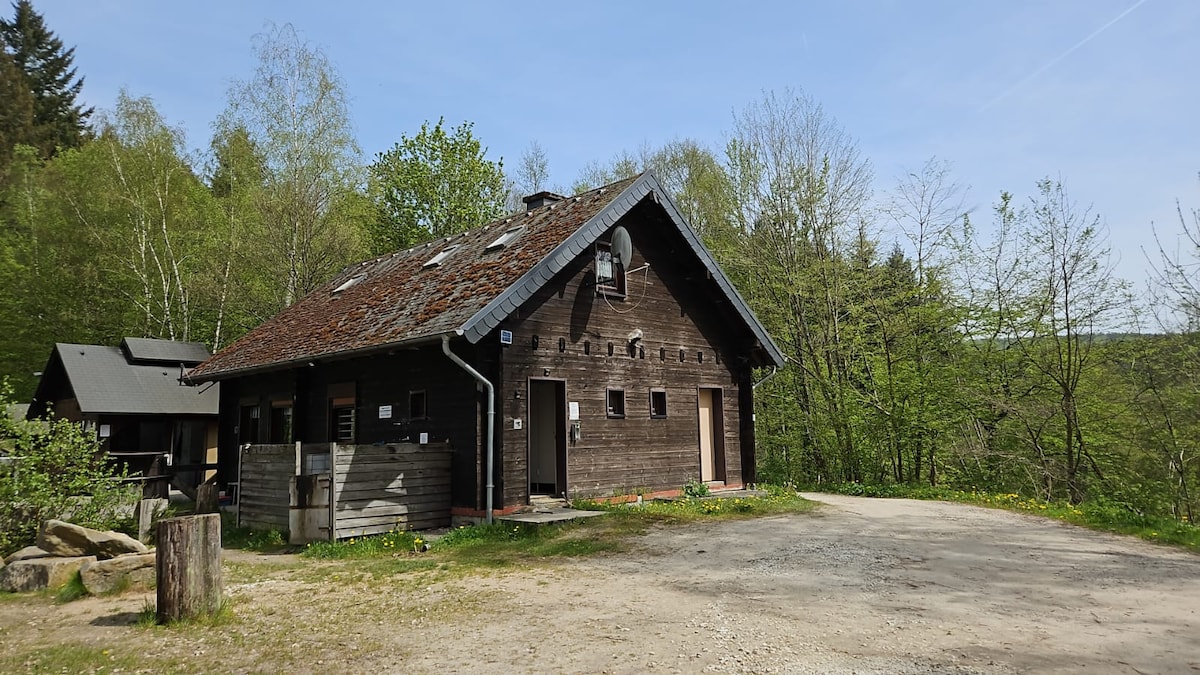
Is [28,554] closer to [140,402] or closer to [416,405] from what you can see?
[416,405]

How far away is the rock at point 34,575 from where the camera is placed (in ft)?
27.4

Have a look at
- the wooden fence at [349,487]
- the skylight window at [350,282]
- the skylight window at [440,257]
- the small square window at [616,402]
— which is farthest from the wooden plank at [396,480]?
the skylight window at [350,282]

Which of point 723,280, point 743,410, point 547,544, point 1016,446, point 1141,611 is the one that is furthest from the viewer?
point 1016,446

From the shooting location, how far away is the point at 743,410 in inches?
671

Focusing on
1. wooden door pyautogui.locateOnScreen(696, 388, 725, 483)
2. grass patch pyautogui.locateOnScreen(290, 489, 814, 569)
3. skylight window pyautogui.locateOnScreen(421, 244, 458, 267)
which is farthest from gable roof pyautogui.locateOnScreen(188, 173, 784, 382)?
grass patch pyautogui.locateOnScreen(290, 489, 814, 569)

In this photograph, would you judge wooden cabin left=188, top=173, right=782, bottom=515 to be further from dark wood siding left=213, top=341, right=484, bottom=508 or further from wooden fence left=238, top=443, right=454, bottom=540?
wooden fence left=238, top=443, right=454, bottom=540

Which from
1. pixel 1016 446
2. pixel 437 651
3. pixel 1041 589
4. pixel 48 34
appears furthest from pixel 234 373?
pixel 48 34

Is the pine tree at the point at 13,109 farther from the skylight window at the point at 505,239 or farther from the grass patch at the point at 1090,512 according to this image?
the grass patch at the point at 1090,512

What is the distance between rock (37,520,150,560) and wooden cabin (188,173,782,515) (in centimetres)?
473

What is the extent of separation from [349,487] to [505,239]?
20.3 ft

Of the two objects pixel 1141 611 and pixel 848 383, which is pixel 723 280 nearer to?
pixel 848 383

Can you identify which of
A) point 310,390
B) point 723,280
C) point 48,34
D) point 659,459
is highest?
point 48,34

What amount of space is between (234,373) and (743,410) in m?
11.4

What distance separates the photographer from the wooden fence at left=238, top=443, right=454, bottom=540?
36.4 feet
